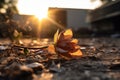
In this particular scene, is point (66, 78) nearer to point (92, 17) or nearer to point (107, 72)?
point (107, 72)

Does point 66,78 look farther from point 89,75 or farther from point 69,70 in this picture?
point 69,70

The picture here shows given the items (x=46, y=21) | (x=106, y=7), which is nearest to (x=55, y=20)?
(x=46, y=21)

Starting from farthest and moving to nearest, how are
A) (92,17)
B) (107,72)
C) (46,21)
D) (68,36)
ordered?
(92,17), (46,21), (68,36), (107,72)

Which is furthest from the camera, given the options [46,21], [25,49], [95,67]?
[46,21]

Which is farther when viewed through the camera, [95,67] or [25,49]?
[25,49]

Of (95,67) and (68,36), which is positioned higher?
(68,36)

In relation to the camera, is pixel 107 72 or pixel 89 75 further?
pixel 107 72

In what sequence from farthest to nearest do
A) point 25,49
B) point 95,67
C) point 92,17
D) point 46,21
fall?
point 92,17 → point 46,21 → point 25,49 → point 95,67

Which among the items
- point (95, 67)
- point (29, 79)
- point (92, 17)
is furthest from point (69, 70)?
point (92, 17)

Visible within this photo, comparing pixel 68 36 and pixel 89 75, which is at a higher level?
pixel 68 36
